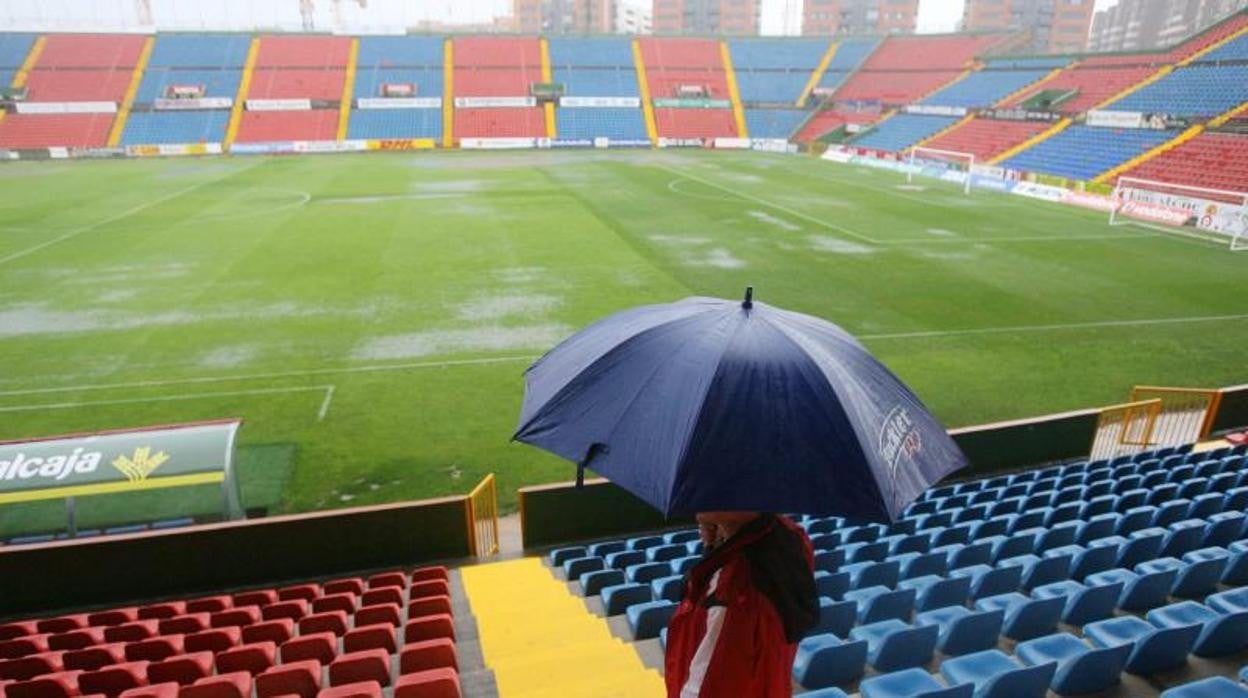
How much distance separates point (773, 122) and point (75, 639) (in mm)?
76779

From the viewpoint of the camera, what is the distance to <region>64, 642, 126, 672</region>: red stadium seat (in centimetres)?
628

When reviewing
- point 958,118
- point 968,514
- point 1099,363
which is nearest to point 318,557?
point 968,514

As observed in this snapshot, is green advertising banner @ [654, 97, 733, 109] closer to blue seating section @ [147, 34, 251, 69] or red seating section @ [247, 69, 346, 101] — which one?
red seating section @ [247, 69, 346, 101]

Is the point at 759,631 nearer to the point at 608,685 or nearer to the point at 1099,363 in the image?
the point at 608,685

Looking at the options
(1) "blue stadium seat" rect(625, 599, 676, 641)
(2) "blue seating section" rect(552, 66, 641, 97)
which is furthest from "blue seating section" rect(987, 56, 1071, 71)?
(1) "blue stadium seat" rect(625, 599, 676, 641)

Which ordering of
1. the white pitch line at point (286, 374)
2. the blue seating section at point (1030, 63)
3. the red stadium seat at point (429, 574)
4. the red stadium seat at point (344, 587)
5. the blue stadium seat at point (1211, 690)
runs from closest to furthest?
the blue stadium seat at point (1211, 690), the red stadium seat at point (344, 587), the red stadium seat at point (429, 574), the white pitch line at point (286, 374), the blue seating section at point (1030, 63)

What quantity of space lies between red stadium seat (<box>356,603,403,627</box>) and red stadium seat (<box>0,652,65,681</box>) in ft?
7.44

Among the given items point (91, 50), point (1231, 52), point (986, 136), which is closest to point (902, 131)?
point (986, 136)

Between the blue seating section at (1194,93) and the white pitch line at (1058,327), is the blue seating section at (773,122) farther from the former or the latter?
the white pitch line at (1058,327)

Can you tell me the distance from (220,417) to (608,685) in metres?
12.1

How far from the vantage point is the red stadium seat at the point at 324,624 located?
6.85m

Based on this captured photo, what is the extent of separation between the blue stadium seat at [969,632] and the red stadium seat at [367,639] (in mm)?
4151

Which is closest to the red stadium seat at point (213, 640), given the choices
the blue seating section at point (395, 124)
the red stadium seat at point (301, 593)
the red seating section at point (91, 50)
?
the red stadium seat at point (301, 593)

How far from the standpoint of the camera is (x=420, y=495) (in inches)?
477
